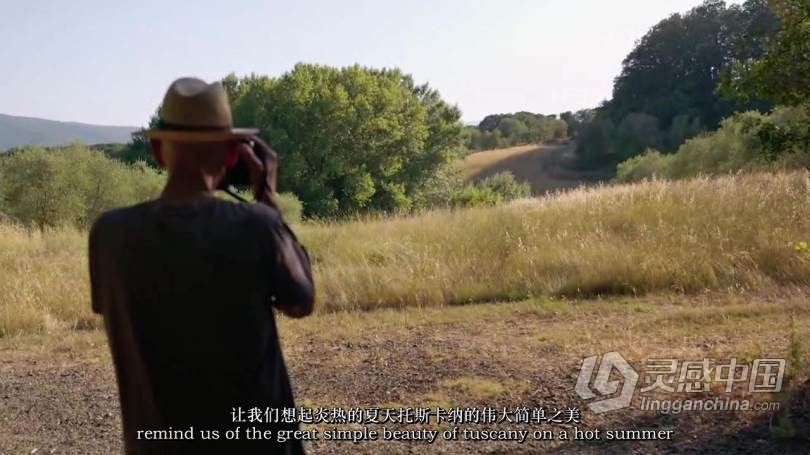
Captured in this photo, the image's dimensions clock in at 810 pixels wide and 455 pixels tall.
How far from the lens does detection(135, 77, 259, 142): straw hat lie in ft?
6.36

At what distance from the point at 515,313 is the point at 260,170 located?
229 inches

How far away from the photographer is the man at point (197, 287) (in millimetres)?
1910

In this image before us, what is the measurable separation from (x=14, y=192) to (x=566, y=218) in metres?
19.9

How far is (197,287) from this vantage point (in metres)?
1.92

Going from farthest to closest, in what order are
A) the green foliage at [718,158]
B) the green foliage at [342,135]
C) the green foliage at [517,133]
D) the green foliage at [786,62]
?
1. the green foliage at [517,133]
2. the green foliage at [342,135]
3. the green foliage at [718,158]
4. the green foliage at [786,62]

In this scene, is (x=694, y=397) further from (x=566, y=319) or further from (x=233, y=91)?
(x=233, y=91)

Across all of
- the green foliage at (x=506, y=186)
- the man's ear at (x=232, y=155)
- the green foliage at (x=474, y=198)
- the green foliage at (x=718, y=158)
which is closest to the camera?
the man's ear at (x=232, y=155)

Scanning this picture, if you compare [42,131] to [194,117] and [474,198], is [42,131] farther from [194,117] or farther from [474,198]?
[194,117]

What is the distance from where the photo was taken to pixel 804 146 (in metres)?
5.14

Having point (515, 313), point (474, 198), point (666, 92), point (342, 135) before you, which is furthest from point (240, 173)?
point (666, 92)

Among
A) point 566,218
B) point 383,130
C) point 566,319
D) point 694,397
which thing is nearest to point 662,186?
point 566,218

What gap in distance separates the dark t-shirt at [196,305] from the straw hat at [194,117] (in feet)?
0.60

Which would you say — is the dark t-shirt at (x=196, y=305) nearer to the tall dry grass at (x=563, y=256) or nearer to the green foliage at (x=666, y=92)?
the tall dry grass at (x=563, y=256)

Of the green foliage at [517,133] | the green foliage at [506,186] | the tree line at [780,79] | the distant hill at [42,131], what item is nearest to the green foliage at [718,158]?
the tree line at [780,79]
